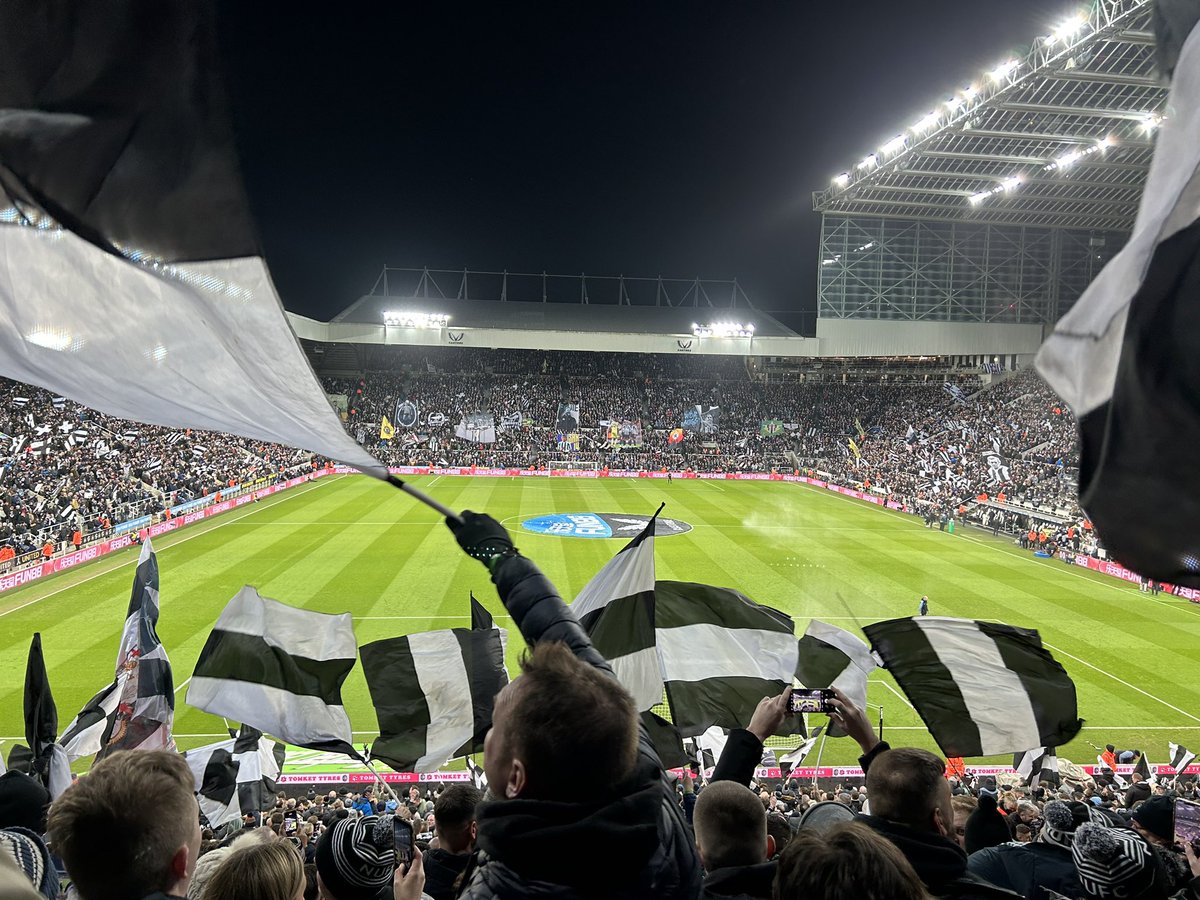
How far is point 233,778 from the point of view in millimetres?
8047

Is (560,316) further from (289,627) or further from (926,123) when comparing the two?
(289,627)

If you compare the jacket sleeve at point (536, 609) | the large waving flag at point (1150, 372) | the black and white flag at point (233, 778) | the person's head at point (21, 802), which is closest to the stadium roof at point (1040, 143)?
the large waving flag at point (1150, 372)

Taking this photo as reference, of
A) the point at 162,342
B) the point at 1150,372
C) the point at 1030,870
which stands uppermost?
the point at 162,342

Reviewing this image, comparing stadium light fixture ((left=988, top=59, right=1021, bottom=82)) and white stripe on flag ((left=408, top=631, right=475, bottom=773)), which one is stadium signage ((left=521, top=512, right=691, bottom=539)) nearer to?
white stripe on flag ((left=408, top=631, right=475, bottom=773))

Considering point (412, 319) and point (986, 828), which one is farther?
point (412, 319)

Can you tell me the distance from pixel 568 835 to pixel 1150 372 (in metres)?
2.08

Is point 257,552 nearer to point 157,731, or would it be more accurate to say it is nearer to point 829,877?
point 157,731

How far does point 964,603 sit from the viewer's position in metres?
22.4

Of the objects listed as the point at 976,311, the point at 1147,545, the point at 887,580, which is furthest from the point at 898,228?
the point at 1147,545

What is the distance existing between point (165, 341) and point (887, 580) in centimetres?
2527

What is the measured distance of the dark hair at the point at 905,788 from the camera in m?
2.91

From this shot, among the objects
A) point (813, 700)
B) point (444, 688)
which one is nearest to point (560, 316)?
point (444, 688)

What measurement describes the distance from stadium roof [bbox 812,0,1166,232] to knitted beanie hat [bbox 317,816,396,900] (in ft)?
109

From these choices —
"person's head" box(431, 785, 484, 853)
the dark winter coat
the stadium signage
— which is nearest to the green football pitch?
the stadium signage
